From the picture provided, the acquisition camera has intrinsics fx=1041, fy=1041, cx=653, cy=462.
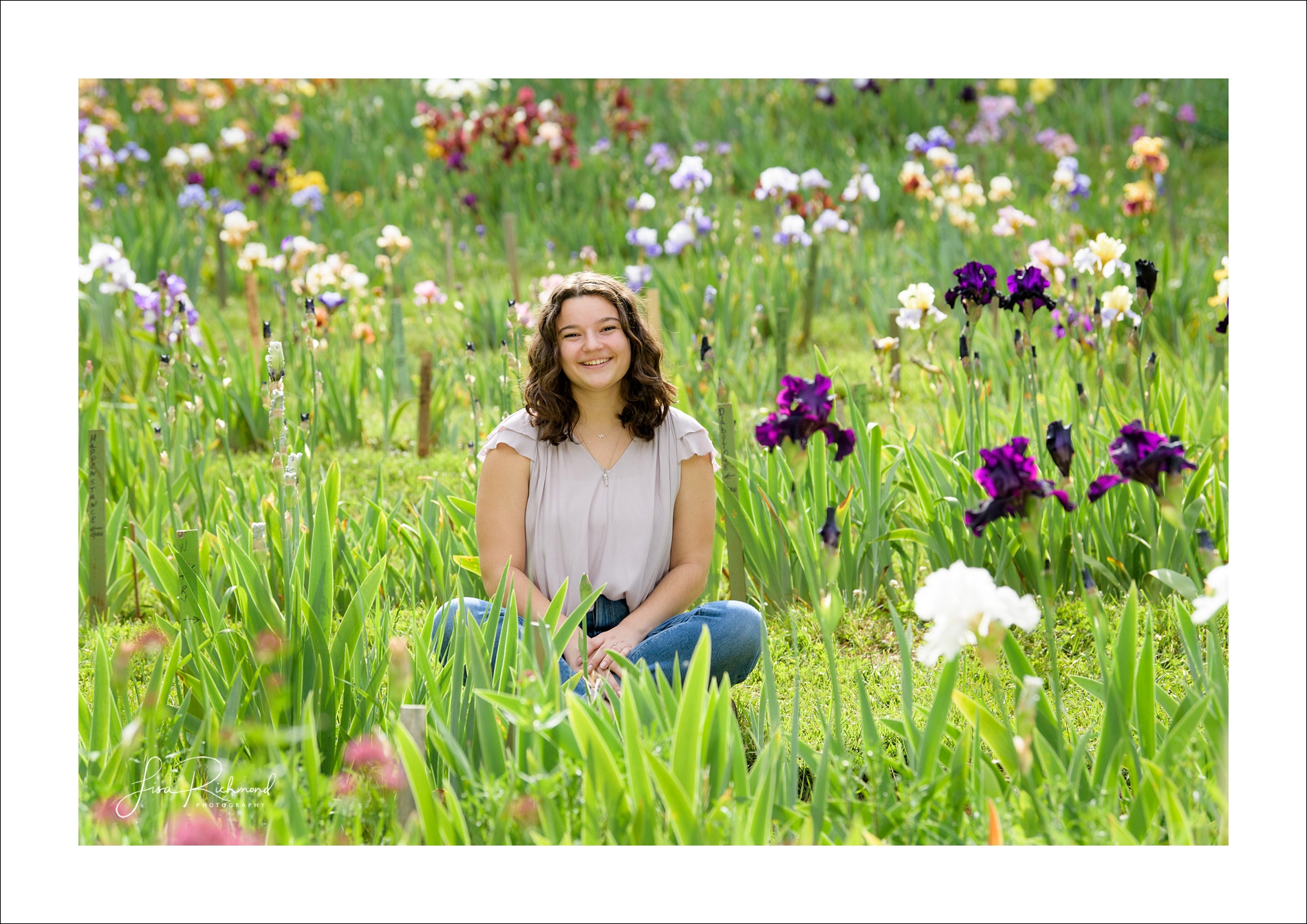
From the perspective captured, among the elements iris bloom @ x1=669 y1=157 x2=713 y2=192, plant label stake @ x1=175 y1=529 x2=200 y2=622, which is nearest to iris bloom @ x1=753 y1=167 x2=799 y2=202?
iris bloom @ x1=669 y1=157 x2=713 y2=192

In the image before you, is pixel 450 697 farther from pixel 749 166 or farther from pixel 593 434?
pixel 749 166

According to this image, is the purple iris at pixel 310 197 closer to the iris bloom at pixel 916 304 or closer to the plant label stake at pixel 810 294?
the plant label stake at pixel 810 294

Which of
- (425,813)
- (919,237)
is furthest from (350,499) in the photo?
(919,237)

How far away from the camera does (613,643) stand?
6.55 feet

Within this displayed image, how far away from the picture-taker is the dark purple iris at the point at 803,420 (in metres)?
1.51

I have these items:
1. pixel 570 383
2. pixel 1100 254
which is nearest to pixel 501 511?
pixel 570 383

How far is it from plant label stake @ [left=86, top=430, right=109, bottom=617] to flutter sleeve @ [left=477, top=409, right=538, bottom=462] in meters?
1.00

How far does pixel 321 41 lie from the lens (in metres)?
2.04

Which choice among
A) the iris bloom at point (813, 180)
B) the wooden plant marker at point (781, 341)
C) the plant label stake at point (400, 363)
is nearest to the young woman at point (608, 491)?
the wooden plant marker at point (781, 341)

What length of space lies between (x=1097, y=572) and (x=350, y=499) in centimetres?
219

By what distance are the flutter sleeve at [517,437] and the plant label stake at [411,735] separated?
0.74 m

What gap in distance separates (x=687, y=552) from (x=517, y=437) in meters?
0.42

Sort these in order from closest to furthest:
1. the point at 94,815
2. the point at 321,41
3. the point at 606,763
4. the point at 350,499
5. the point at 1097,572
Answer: the point at 606,763 < the point at 94,815 < the point at 321,41 < the point at 1097,572 < the point at 350,499

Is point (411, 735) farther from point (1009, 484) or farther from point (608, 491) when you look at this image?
point (1009, 484)
